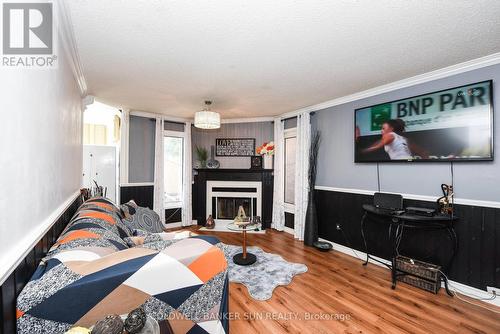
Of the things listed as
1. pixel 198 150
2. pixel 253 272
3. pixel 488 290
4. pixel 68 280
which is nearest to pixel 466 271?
pixel 488 290

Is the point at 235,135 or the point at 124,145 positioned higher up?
the point at 235,135

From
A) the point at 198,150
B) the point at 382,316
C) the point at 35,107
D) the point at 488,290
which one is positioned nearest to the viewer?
the point at 35,107

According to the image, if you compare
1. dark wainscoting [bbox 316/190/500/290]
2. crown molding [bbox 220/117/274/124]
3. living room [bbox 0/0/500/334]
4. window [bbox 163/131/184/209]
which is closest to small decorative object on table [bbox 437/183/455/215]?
living room [bbox 0/0/500/334]

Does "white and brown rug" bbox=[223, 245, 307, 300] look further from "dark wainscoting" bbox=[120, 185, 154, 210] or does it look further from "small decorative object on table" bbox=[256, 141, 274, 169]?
"dark wainscoting" bbox=[120, 185, 154, 210]

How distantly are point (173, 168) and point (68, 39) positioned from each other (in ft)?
10.7

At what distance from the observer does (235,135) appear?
4996mm

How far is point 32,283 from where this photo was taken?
2.93 feet

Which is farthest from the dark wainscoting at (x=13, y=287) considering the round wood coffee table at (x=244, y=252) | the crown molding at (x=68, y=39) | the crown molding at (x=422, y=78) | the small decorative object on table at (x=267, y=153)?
the small decorative object on table at (x=267, y=153)

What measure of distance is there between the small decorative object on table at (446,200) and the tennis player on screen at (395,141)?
50cm

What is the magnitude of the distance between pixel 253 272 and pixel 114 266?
6.58 feet

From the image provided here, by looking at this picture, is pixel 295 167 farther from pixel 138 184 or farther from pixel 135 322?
pixel 135 322

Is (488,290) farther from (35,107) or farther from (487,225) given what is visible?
(35,107)

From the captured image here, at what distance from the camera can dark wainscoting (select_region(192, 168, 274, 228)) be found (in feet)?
15.7

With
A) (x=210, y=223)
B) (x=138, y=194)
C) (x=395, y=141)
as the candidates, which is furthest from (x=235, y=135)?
(x=395, y=141)
